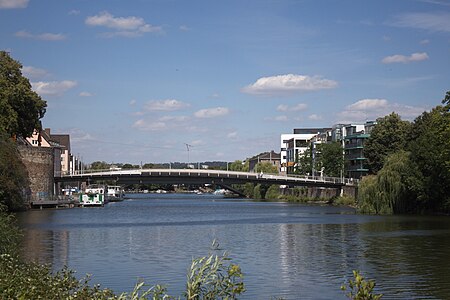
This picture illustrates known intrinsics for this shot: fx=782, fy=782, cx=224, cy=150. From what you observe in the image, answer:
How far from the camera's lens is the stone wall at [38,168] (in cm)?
9319

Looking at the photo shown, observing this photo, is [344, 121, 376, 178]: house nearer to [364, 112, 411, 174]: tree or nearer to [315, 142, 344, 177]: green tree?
[315, 142, 344, 177]: green tree

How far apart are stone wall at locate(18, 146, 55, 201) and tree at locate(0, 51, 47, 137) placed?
8.04 metres

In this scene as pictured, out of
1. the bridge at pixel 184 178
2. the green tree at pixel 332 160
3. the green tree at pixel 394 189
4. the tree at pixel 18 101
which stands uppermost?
the tree at pixel 18 101

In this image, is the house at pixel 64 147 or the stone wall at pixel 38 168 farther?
the house at pixel 64 147

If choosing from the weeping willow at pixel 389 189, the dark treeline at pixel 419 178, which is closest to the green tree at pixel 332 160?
the dark treeline at pixel 419 178

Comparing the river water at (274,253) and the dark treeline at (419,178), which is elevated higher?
the dark treeline at (419,178)

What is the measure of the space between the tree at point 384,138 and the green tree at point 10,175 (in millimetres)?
46912

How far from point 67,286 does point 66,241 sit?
94.3ft

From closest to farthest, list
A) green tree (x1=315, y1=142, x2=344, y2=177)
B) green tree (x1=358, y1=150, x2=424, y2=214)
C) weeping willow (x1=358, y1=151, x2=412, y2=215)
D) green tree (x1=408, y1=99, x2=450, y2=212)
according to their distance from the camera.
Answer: green tree (x1=408, y1=99, x2=450, y2=212)
green tree (x1=358, y1=150, x2=424, y2=214)
weeping willow (x1=358, y1=151, x2=412, y2=215)
green tree (x1=315, y1=142, x2=344, y2=177)

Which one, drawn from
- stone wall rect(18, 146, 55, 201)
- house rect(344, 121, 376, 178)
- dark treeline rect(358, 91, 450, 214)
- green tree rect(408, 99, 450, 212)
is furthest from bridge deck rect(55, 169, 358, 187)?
green tree rect(408, 99, 450, 212)

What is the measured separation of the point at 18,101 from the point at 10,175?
1038cm

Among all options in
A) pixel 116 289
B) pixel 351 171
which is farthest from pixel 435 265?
pixel 351 171

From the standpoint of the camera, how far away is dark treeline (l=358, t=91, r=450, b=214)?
6719cm

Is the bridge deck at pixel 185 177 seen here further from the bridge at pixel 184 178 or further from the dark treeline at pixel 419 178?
the dark treeline at pixel 419 178
